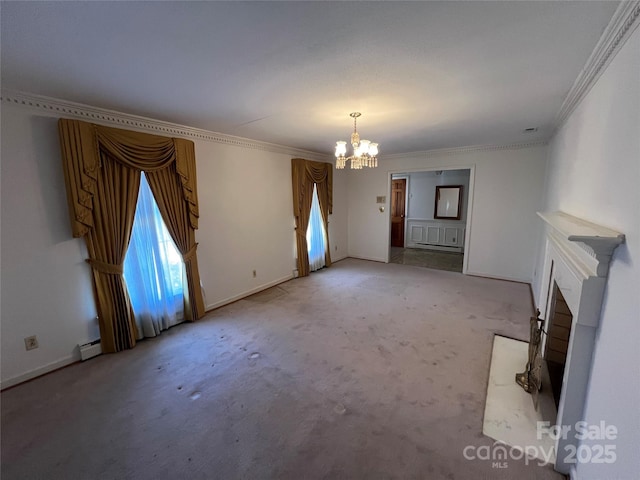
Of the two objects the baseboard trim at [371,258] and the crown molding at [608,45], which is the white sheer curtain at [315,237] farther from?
the crown molding at [608,45]

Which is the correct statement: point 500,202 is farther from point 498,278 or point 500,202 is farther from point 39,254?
point 39,254

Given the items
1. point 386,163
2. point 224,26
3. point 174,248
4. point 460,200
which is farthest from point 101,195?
point 460,200

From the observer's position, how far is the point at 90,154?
236cm

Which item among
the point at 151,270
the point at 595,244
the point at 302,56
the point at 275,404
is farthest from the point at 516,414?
the point at 151,270

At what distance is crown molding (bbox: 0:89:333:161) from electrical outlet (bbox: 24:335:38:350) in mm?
1943

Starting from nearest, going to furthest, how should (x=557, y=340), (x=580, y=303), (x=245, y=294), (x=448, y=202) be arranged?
(x=580, y=303), (x=557, y=340), (x=245, y=294), (x=448, y=202)

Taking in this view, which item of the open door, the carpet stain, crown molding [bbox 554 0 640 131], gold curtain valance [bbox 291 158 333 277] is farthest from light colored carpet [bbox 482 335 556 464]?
the open door

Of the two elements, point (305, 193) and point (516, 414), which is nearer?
point (516, 414)

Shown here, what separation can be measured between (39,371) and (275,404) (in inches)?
86.3

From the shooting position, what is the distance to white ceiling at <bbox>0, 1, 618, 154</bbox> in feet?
3.95

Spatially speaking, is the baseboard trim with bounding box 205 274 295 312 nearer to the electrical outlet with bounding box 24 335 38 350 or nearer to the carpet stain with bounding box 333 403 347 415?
the electrical outlet with bounding box 24 335 38 350

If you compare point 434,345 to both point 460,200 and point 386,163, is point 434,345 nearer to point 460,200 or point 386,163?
point 386,163

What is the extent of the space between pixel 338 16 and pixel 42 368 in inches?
141

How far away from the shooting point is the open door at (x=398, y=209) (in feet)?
24.6
